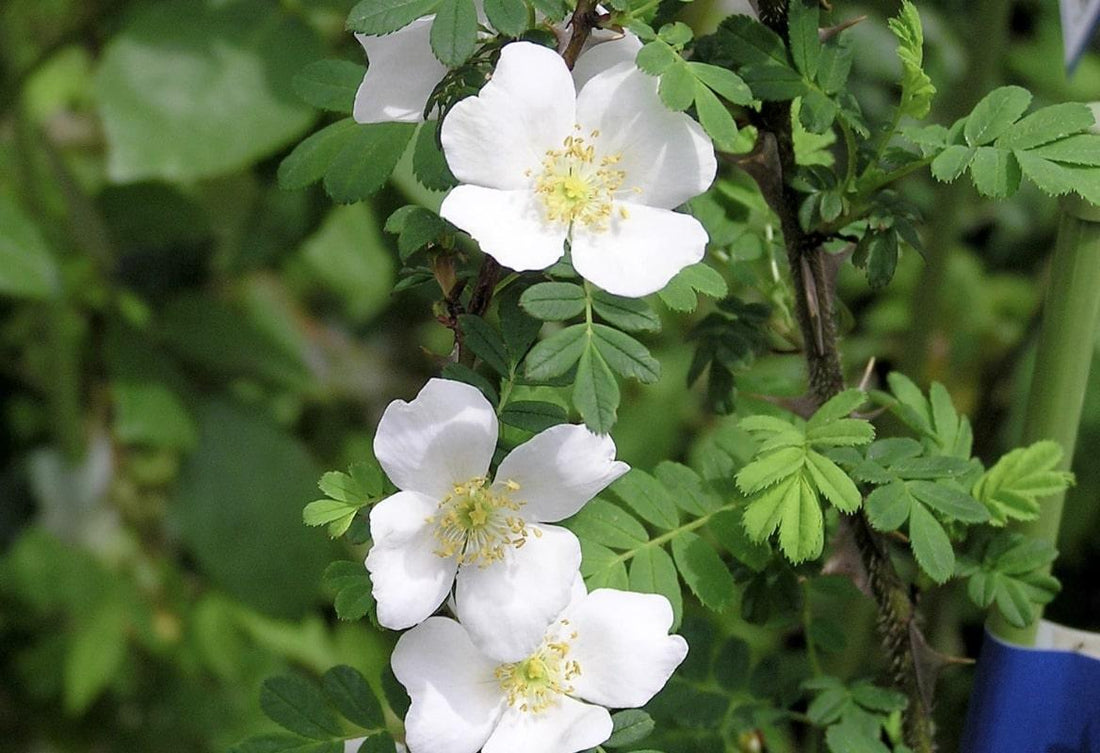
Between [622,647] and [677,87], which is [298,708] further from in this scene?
[677,87]

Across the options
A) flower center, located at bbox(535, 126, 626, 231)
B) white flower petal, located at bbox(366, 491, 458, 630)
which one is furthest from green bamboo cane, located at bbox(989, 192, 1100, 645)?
white flower petal, located at bbox(366, 491, 458, 630)

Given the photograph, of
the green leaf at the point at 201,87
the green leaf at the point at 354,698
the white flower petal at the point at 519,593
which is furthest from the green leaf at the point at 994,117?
the green leaf at the point at 201,87

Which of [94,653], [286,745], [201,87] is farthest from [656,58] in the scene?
[94,653]

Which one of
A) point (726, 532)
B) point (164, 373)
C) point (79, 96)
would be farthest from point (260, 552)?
point (726, 532)

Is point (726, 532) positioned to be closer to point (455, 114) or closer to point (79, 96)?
point (455, 114)

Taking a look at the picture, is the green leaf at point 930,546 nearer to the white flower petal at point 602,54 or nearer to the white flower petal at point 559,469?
the white flower petal at point 559,469
